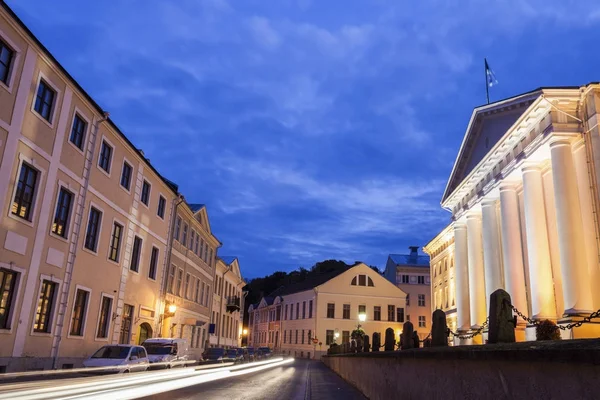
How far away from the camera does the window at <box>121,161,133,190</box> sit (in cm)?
2562

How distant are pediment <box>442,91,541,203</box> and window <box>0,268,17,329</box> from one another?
889 inches

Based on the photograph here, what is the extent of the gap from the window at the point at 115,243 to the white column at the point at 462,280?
21.0 meters

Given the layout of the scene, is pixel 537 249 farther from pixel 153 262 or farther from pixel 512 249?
pixel 153 262

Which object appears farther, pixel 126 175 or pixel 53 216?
pixel 126 175

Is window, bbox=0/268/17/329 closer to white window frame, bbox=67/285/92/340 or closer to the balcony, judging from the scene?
white window frame, bbox=67/285/92/340

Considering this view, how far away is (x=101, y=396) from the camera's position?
9.08 m

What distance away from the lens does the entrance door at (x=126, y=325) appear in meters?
25.6

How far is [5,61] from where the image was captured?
16.4 meters

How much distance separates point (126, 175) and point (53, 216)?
7.22 metres

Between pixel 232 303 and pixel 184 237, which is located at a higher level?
pixel 184 237

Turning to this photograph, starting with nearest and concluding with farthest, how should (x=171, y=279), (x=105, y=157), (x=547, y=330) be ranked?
(x=547, y=330), (x=105, y=157), (x=171, y=279)

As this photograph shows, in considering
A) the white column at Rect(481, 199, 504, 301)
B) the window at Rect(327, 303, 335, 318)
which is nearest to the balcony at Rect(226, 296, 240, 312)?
the window at Rect(327, 303, 335, 318)

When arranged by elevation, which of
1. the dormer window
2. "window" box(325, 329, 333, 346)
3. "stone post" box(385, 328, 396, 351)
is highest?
the dormer window

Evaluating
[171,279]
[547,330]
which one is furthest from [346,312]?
[547,330]
